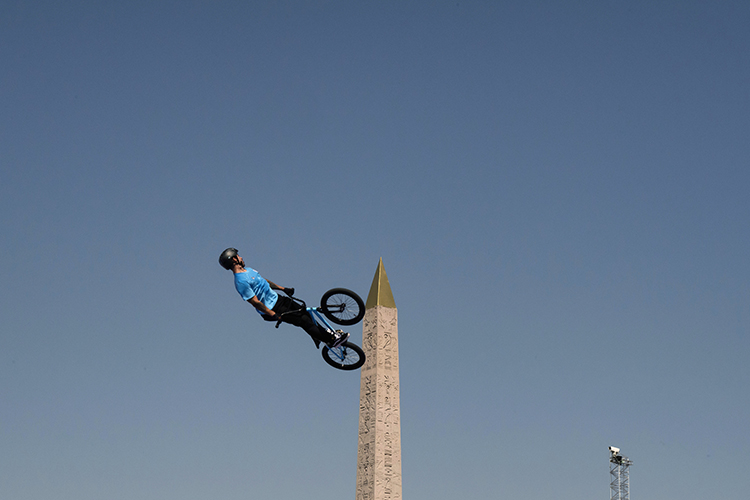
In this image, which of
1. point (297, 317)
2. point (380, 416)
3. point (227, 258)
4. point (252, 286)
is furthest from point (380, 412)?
point (227, 258)

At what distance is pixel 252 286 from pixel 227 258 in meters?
0.58

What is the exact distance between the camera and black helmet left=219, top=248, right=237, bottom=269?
14883 mm

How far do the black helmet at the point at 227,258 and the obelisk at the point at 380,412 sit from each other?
44.3 ft

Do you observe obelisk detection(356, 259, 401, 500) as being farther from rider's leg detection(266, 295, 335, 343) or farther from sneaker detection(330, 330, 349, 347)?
rider's leg detection(266, 295, 335, 343)

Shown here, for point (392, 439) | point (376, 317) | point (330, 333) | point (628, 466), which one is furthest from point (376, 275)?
point (628, 466)

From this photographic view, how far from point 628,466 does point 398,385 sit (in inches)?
1252

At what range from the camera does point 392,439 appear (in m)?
27.7

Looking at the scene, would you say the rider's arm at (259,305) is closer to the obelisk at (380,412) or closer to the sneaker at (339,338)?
the sneaker at (339,338)

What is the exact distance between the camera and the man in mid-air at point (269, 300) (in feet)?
49.1

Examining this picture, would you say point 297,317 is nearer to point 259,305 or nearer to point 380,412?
point 259,305

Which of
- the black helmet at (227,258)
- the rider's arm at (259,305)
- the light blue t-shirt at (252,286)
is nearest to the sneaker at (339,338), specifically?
the rider's arm at (259,305)

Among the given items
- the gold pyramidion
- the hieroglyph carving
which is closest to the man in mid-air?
the hieroglyph carving

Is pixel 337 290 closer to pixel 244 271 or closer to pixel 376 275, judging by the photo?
pixel 244 271

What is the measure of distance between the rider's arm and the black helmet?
2.03 ft
